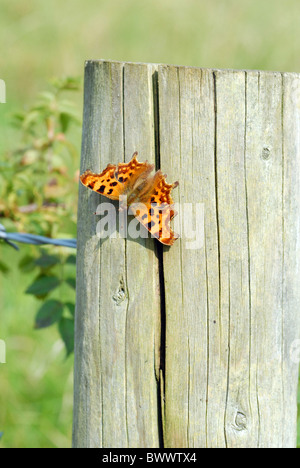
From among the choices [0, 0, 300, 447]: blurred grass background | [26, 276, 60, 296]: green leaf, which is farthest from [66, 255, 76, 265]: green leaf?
[0, 0, 300, 447]: blurred grass background

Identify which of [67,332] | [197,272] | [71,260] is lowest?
[67,332]

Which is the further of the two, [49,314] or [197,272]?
[49,314]

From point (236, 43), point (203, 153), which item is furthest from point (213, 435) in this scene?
point (236, 43)

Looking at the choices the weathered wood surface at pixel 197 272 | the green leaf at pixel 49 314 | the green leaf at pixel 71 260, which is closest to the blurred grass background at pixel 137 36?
the green leaf at pixel 71 260

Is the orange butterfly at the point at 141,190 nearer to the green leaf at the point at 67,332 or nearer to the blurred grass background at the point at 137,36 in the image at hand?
the green leaf at the point at 67,332

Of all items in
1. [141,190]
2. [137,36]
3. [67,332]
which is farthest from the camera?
[137,36]

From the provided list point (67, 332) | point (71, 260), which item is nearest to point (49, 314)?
point (67, 332)

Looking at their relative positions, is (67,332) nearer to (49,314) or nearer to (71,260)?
(49,314)
